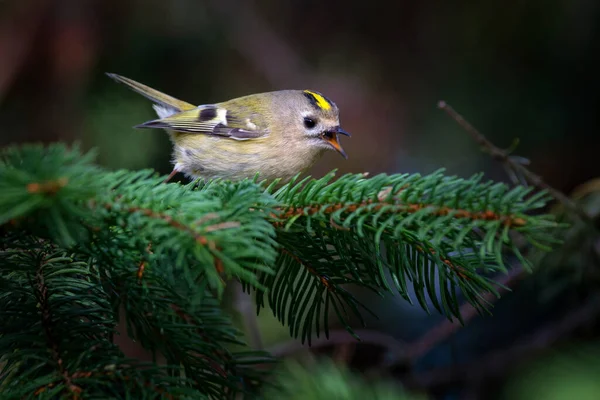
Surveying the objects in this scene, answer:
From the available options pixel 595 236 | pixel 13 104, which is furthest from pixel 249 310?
pixel 13 104

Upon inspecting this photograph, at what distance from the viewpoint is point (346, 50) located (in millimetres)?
2822

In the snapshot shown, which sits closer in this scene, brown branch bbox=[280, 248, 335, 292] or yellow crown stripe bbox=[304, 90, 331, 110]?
brown branch bbox=[280, 248, 335, 292]

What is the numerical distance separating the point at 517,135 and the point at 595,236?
1.08 m

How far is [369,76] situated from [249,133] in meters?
0.87

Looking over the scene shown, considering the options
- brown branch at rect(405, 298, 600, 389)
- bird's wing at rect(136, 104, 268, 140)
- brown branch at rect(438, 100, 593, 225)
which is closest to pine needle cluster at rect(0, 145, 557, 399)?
brown branch at rect(438, 100, 593, 225)

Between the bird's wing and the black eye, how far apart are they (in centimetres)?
17

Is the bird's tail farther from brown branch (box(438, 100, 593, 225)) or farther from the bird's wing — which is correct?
brown branch (box(438, 100, 593, 225))

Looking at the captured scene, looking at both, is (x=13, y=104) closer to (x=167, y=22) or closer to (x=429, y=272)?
(x=167, y=22)

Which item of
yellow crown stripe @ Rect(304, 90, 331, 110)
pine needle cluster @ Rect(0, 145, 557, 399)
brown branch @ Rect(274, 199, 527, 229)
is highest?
yellow crown stripe @ Rect(304, 90, 331, 110)

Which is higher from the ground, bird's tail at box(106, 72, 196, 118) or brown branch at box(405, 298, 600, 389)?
bird's tail at box(106, 72, 196, 118)

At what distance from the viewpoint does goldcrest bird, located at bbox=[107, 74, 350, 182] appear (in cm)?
215

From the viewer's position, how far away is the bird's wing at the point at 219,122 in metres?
2.24

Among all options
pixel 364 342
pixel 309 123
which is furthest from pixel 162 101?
pixel 364 342

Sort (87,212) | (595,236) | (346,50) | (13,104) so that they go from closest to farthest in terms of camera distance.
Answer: (87,212) < (595,236) < (13,104) < (346,50)
